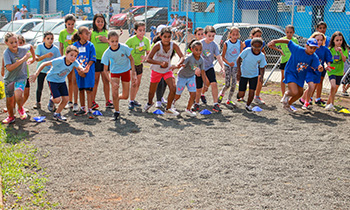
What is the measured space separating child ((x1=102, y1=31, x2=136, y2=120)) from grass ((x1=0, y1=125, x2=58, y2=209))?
1948 mm

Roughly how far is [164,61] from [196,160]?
304 cm

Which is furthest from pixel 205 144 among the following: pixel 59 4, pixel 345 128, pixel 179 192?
pixel 59 4

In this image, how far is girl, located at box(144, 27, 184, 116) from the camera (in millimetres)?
8008

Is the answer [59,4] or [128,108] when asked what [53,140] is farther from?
[59,4]

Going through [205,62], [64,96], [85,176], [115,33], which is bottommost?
[85,176]

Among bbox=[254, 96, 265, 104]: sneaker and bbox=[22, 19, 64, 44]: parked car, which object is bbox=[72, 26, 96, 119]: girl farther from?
bbox=[22, 19, 64, 44]: parked car

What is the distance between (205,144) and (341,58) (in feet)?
14.1

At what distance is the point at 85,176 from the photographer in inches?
202

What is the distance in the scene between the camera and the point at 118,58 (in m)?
7.96

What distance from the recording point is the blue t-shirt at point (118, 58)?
788 centimetres

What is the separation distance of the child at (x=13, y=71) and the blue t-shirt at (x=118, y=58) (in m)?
1.32

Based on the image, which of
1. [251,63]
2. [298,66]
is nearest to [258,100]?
[251,63]

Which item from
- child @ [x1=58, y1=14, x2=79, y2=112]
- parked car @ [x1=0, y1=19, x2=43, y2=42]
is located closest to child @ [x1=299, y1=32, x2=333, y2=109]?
child @ [x1=58, y1=14, x2=79, y2=112]

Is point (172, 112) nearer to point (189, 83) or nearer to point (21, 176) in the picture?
point (189, 83)
